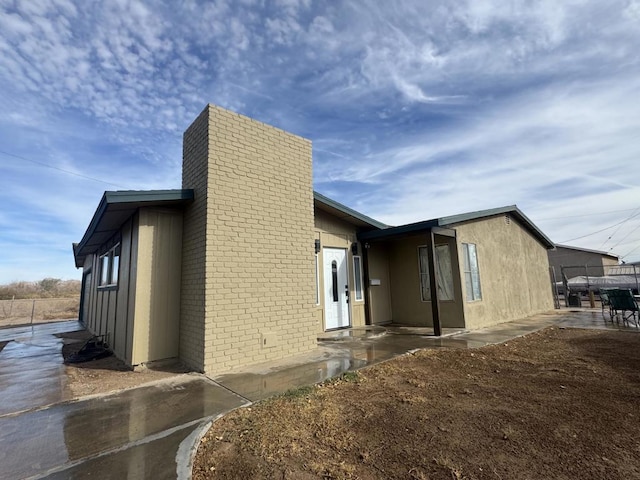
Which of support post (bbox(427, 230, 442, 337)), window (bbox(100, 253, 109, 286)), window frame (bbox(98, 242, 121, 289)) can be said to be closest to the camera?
window frame (bbox(98, 242, 121, 289))

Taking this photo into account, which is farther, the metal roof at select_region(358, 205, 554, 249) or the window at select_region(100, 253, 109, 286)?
the window at select_region(100, 253, 109, 286)

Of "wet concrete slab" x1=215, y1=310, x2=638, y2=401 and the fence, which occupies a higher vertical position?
the fence

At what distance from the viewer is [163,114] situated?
917 centimetres

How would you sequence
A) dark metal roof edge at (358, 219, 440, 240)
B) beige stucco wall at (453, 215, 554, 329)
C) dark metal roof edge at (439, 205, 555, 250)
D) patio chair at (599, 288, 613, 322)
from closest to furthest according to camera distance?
dark metal roof edge at (358, 219, 440, 240), dark metal roof edge at (439, 205, 555, 250), beige stucco wall at (453, 215, 554, 329), patio chair at (599, 288, 613, 322)

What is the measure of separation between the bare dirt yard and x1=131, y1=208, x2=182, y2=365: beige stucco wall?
310 cm

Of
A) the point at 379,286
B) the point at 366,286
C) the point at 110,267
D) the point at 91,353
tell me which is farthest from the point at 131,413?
the point at 379,286

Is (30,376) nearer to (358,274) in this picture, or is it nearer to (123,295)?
(123,295)

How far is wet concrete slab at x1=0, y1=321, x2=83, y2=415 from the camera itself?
14.7ft

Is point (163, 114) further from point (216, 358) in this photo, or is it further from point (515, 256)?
point (515, 256)

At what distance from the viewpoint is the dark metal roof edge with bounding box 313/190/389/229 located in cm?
856

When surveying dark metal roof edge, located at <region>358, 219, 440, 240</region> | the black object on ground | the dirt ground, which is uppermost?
dark metal roof edge, located at <region>358, 219, 440, 240</region>

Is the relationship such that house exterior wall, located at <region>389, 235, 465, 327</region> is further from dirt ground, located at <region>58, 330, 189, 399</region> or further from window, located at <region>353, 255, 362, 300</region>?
dirt ground, located at <region>58, 330, 189, 399</region>

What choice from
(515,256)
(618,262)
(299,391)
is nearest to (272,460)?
(299,391)

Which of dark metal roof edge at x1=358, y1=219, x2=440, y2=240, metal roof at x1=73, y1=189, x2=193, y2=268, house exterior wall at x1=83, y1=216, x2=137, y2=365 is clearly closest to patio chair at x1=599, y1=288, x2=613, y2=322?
dark metal roof edge at x1=358, y1=219, x2=440, y2=240
